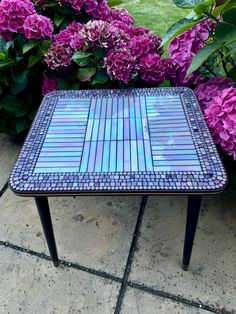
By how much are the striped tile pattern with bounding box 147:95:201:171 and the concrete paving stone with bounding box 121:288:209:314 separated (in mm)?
686

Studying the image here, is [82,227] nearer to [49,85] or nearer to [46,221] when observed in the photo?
[46,221]

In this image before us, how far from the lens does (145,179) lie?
1.30 m

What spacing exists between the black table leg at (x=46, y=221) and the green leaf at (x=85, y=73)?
2.64 ft

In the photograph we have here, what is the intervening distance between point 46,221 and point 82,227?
46 centimetres

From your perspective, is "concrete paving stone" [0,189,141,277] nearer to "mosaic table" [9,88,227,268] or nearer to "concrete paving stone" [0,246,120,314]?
"concrete paving stone" [0,246,120,314]

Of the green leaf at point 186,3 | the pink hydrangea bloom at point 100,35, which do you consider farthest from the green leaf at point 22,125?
the green leaf at point 186,3

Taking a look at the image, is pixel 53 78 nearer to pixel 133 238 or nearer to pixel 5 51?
pixel 5 51

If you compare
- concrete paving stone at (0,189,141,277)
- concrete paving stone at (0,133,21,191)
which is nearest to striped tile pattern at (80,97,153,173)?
concrete paving stone at (0,189,141,277)

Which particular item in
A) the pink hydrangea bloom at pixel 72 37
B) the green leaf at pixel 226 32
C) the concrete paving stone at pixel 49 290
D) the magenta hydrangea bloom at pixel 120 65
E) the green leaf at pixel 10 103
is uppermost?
the green leaf at pixel 226 32

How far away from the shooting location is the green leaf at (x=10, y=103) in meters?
2.26

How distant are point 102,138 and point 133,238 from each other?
0.68 m

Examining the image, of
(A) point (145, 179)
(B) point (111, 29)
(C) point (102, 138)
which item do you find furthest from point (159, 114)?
(B) point (111, 29)

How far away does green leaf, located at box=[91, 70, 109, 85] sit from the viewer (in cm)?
195

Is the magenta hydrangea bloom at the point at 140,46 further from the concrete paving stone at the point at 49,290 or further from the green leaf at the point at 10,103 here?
the concrete paving stone at the point at 49,290
